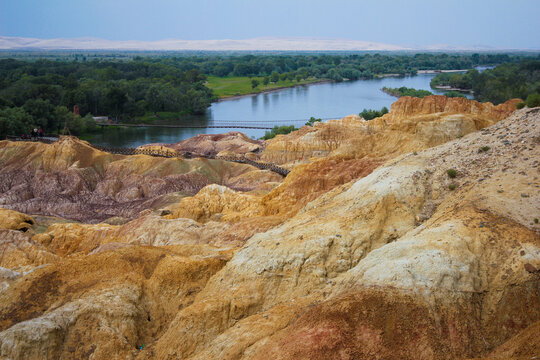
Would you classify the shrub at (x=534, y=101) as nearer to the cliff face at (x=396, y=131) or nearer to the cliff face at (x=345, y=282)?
the cliff face at (x=345, y=282)

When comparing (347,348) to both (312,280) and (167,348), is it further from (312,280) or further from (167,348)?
(167,348)

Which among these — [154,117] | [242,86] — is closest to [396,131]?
[154,117]

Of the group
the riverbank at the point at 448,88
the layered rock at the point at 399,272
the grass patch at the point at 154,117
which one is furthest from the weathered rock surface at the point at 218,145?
the riverbank at the point at 448,88

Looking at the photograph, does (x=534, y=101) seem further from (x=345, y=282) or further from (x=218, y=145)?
(x=218, y=145)

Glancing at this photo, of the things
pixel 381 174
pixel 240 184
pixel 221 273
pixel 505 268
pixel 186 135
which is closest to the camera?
pixel 505 268

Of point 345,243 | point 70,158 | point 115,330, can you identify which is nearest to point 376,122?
point 70,158
